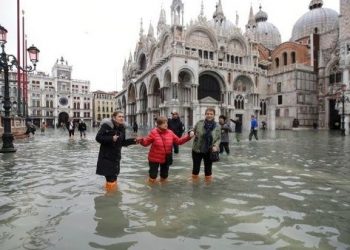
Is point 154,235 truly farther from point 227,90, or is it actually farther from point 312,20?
point 312,20

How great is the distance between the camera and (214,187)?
248 inches

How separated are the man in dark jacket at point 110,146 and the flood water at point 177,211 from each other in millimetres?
385

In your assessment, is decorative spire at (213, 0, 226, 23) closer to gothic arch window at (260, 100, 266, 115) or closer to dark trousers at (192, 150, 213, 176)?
gothic arch window at (260, 100, 266, 115)

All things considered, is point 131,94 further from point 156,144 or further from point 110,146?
point 110,146

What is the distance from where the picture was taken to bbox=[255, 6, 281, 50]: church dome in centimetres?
6612

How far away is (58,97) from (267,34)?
61709 mm

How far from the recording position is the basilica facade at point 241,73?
129ft

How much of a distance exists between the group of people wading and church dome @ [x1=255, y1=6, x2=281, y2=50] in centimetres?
6333

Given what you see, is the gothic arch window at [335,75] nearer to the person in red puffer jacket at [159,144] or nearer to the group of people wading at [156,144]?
the group of people wading at [156,144]

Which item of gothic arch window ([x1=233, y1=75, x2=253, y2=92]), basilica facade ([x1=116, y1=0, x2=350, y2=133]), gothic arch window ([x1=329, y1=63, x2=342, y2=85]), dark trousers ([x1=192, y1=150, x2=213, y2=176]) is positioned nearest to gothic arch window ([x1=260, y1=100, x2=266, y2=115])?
basilica facade ([x1=116, y1=0, x2=350, y2=133])

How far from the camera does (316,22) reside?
183 ft

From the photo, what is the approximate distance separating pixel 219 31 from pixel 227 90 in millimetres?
9039

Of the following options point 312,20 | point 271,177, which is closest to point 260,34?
point 312,20

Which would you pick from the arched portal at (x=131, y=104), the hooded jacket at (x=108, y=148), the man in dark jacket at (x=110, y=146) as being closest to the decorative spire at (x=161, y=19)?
the arched portal at (x=131, y=104)
